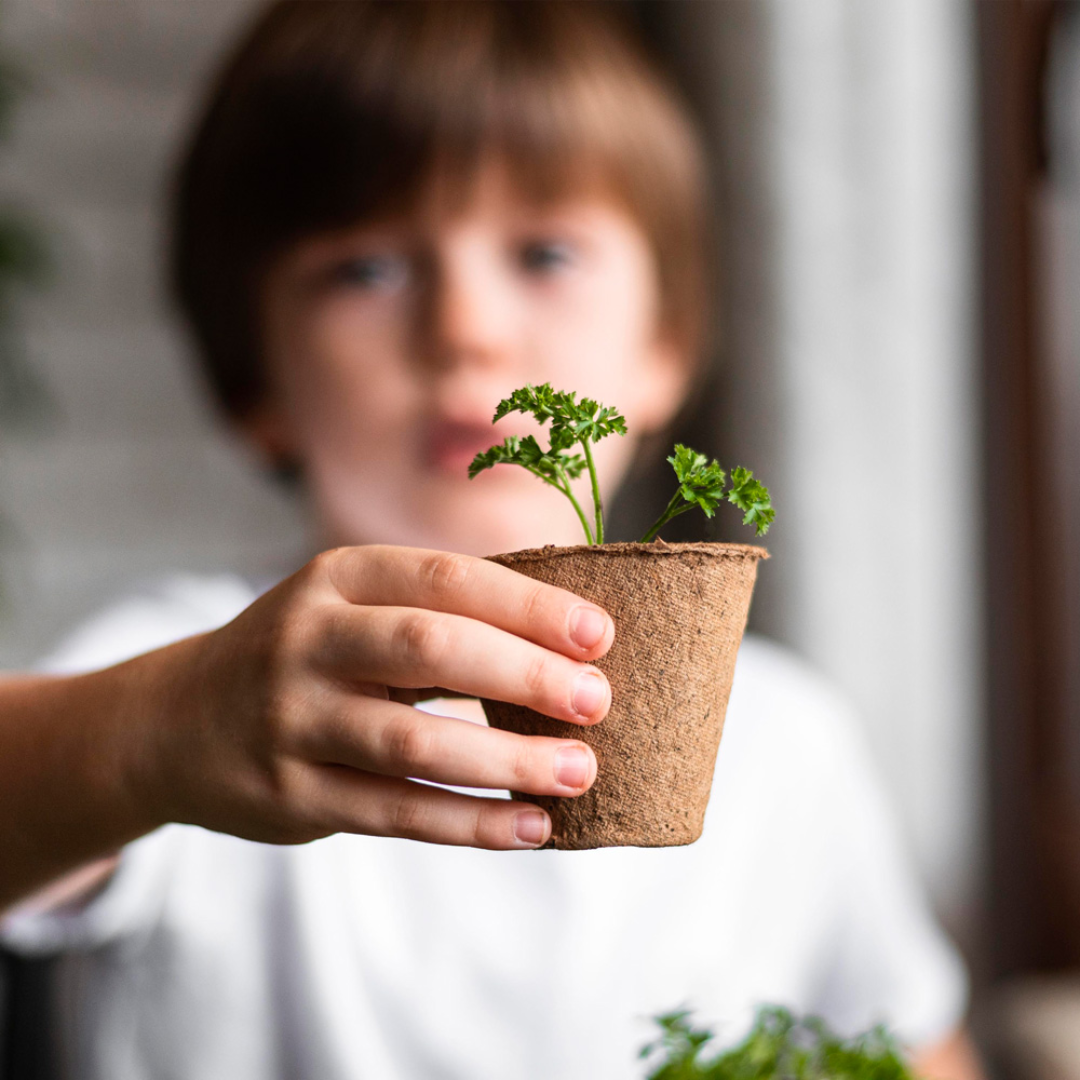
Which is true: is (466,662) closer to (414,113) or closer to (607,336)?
(607,336)

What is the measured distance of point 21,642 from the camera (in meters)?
1.64

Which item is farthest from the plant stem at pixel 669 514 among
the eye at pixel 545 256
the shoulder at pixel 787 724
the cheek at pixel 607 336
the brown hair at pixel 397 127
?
the shoulder at pixel 787 724

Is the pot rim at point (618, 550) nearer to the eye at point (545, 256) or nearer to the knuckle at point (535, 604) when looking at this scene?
the knuckle at point (535, 604)

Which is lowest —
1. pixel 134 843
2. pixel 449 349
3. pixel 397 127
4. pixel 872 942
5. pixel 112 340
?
pixel 872 942

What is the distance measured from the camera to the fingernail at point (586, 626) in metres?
0.27

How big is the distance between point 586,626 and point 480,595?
3 centimetres

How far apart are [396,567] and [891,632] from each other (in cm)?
120

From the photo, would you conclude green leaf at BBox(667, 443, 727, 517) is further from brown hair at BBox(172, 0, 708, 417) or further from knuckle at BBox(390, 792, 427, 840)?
brown hair at BBox(172, 0, 708, 417)

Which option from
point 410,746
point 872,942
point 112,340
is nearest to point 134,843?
point 410,746

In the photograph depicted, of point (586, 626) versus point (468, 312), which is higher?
point (468, 312)

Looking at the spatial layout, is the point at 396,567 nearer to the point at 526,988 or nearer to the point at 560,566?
the point at 560,566

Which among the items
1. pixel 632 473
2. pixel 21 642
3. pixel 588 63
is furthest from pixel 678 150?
pixel 21 642

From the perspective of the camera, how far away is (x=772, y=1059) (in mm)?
347

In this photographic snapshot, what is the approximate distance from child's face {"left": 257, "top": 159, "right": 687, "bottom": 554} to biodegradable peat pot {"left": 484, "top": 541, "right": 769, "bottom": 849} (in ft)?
0.26
